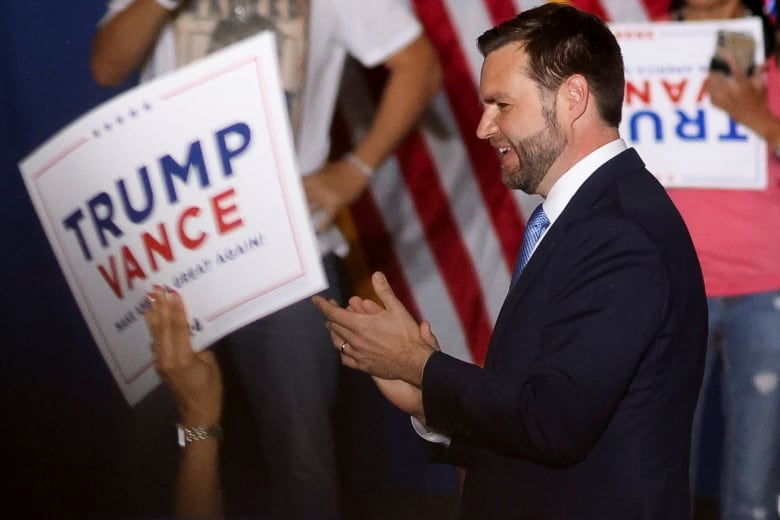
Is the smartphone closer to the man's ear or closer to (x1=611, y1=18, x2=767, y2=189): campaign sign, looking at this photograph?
(x1=611, y1=18, x2=767, y2=189): campaign sign

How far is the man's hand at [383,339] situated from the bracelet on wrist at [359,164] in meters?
0.67

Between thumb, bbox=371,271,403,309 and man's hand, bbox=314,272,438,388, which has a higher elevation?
thumb, bbox=371,271,403,309

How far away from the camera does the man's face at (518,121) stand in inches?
49.3

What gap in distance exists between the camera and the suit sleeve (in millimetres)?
1052

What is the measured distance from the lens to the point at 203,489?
2.06m

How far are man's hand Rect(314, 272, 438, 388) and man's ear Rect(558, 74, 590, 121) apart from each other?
283mm

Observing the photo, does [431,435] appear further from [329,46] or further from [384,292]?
[329,46]

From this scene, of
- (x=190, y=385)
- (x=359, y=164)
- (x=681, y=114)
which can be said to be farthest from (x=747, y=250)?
(x=190, y=385)

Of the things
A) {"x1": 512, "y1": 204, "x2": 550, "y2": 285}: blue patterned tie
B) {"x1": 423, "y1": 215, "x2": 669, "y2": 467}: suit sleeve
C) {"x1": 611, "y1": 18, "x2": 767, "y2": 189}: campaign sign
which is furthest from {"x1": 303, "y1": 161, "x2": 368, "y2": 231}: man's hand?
{"x1": 423, "y1": 215, "x2": 669, "y2": 467}: suit sleeve

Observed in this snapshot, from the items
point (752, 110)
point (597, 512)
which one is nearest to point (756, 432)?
point (752, 110)

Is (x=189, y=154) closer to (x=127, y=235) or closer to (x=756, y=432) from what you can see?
(x=127, y=235)

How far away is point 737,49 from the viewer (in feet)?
6.24

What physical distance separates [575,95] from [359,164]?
2.39 ft

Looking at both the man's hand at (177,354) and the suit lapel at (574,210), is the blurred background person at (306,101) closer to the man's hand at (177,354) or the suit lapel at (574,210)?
the man's hand at (177,354)
